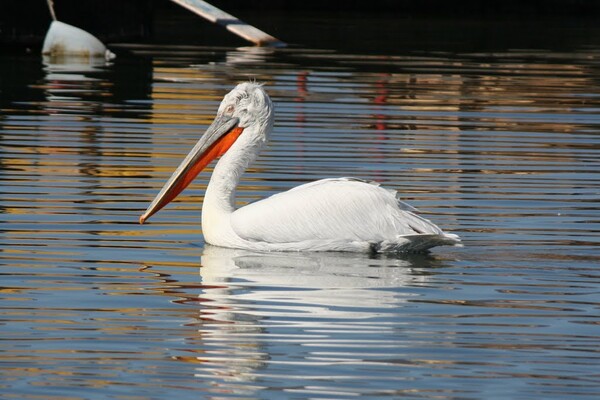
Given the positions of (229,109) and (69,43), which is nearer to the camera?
(229,109)

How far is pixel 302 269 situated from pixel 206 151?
51.8 inches

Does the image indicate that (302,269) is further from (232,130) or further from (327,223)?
(232,130)

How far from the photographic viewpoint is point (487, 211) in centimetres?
844

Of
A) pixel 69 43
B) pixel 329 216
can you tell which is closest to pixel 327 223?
pixel 329 216

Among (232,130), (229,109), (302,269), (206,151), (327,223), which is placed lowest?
(302,269)

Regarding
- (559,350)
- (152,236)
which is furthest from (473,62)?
(559,350)

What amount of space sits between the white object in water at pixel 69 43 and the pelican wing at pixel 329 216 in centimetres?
1199

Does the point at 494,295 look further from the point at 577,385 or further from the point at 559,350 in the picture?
the point at 577,385

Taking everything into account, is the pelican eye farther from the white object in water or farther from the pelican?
the white object in water

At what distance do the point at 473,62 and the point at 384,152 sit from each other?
29.2 feet

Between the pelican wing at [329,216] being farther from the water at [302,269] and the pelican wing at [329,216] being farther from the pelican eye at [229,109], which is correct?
the pelican eye at [229,109]

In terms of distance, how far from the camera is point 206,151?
8000 millimetres

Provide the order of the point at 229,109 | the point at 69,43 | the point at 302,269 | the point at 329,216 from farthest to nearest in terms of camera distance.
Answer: the point at 69,43
the point at 229,109
the point at 329,216
the point at 302,269

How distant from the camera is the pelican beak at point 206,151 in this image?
26.0ft
